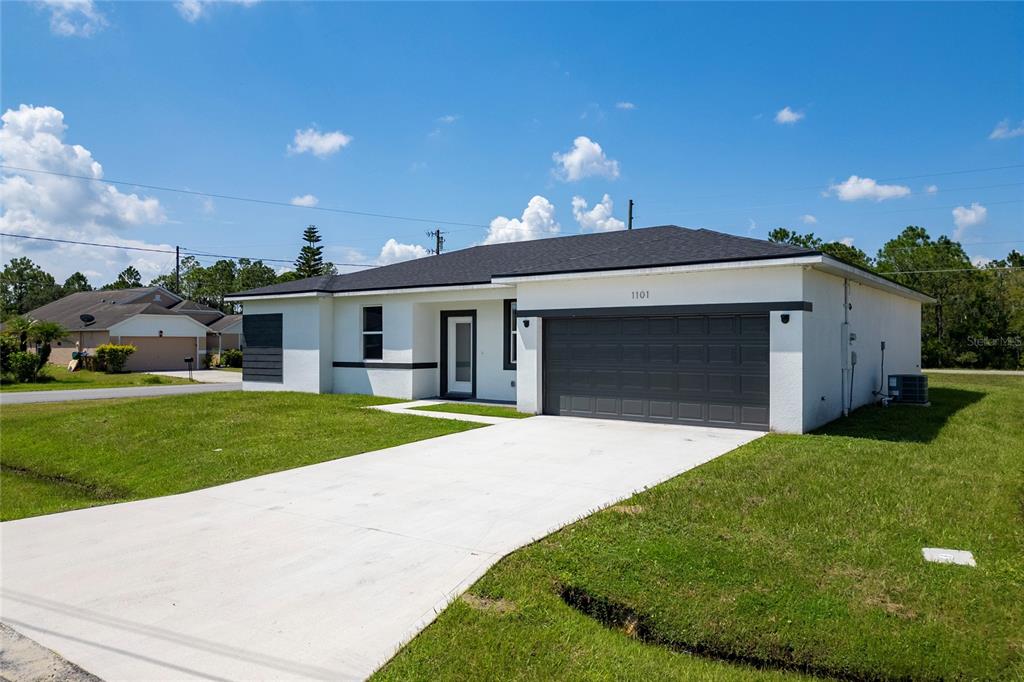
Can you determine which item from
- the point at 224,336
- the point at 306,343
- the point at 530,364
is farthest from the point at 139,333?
the point at 530,364

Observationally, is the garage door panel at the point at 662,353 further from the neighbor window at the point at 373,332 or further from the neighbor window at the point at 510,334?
the neighbor window at the point at 373,332

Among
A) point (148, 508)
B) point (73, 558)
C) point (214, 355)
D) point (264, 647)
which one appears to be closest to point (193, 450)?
point (148, 508)

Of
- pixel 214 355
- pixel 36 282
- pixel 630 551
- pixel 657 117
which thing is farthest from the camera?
pixel 36 282

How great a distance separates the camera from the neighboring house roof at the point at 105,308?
120 ft

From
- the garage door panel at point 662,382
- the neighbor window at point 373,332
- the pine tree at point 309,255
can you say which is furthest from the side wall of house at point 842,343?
the pine tree at point 309,255

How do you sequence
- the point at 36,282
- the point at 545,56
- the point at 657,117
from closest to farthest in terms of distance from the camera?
the point at 545,56 → the point at 657,117 → the point at 36,282

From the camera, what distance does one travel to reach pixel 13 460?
11469mm

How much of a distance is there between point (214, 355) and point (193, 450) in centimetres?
3330

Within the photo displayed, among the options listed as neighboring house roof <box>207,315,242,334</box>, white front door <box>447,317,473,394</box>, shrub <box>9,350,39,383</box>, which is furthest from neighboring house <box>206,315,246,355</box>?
white front door <box>447,317,473,394</box>

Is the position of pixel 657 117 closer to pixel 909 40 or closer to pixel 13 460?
pixel 909 40

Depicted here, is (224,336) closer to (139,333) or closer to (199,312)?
(199,312)

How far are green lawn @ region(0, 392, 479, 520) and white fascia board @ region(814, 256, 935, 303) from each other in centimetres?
708

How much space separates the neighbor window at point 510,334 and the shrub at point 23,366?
2309cm

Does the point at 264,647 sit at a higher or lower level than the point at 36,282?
lower
